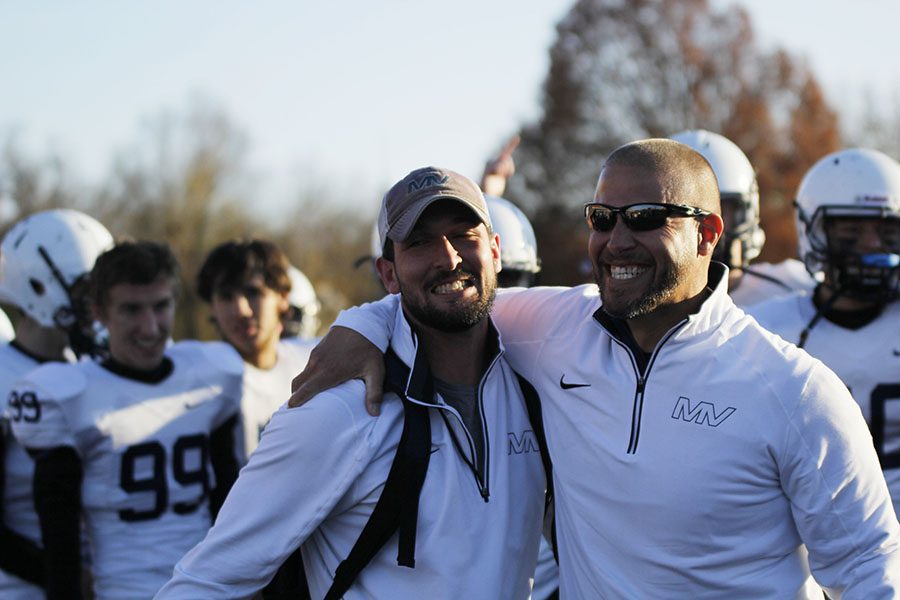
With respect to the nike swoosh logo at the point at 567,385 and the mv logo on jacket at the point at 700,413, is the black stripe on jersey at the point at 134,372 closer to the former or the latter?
the nike swoosh logo at the point at 567,385

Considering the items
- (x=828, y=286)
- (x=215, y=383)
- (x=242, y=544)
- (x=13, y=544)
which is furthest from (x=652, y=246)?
(x=13, y=544)

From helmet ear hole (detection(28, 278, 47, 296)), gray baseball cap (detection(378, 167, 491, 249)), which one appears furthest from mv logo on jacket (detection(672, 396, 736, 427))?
helmet ear hole (detection(28, 278, 47, 296))

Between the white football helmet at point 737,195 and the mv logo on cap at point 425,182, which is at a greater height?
the mv logo on cap at point 425,182

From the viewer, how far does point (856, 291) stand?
4418mm

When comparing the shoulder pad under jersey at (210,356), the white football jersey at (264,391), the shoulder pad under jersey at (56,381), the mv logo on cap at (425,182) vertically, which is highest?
the mv logo on cap at (425,182)

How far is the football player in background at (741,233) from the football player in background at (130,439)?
8.30 ft

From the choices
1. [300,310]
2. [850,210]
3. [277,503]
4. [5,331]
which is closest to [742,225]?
[850,210]

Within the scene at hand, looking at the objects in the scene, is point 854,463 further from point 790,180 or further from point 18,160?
point 18,160

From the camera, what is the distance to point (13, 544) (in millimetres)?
4375

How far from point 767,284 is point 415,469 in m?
3.41

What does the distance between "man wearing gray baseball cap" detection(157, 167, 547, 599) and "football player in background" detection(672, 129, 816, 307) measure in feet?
8.61

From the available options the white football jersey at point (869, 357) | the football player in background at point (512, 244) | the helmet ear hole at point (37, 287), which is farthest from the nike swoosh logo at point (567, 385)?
the helmet ear hole at point (37, 287)

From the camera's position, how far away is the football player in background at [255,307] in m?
5.31

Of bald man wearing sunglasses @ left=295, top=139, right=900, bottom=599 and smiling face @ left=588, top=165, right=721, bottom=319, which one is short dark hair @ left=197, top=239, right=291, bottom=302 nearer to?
bald man wearing sunglasses @ left=295, top=139, right=900, bottom=599
